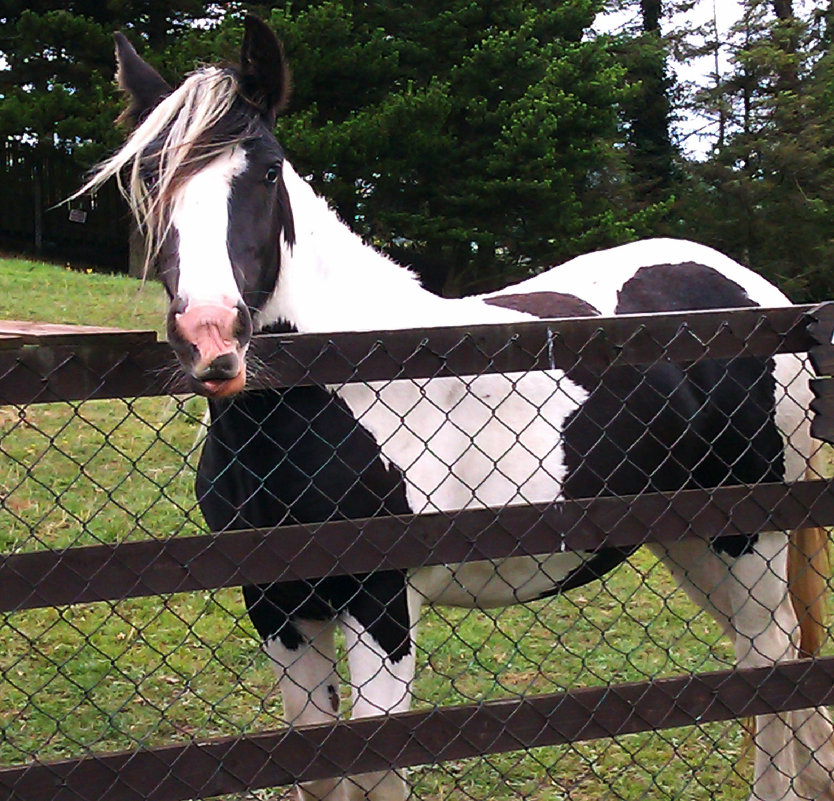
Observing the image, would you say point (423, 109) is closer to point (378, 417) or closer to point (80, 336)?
point (378, 417)

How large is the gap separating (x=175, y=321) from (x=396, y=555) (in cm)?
67

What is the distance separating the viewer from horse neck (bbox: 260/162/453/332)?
2645 millimetres

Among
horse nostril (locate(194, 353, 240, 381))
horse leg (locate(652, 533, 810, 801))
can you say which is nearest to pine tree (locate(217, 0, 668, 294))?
horse leg (locate(652, 533, 810, 801))

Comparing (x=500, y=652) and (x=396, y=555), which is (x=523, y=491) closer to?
(x=396, y=555)

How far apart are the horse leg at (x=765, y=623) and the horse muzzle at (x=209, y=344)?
1.88 meters

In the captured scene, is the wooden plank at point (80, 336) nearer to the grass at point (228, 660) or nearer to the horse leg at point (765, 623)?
the grass at point (228, 660)

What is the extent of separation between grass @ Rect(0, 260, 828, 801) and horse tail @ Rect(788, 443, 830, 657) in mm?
411

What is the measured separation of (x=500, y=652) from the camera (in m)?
4.60

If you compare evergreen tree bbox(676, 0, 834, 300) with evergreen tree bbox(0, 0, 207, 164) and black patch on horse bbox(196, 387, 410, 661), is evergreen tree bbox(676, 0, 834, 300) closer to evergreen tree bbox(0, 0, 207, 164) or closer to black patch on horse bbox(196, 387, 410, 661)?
evergreen tree bbox(0, 0, 207, 164)

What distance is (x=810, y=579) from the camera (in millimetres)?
3434

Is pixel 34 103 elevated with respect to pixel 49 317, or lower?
elevated

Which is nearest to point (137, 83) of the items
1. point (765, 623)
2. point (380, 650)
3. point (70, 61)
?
point (380, 650)

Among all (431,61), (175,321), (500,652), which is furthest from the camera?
(431,61)

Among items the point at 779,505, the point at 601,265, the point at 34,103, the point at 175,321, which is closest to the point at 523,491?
the point at 779,505
